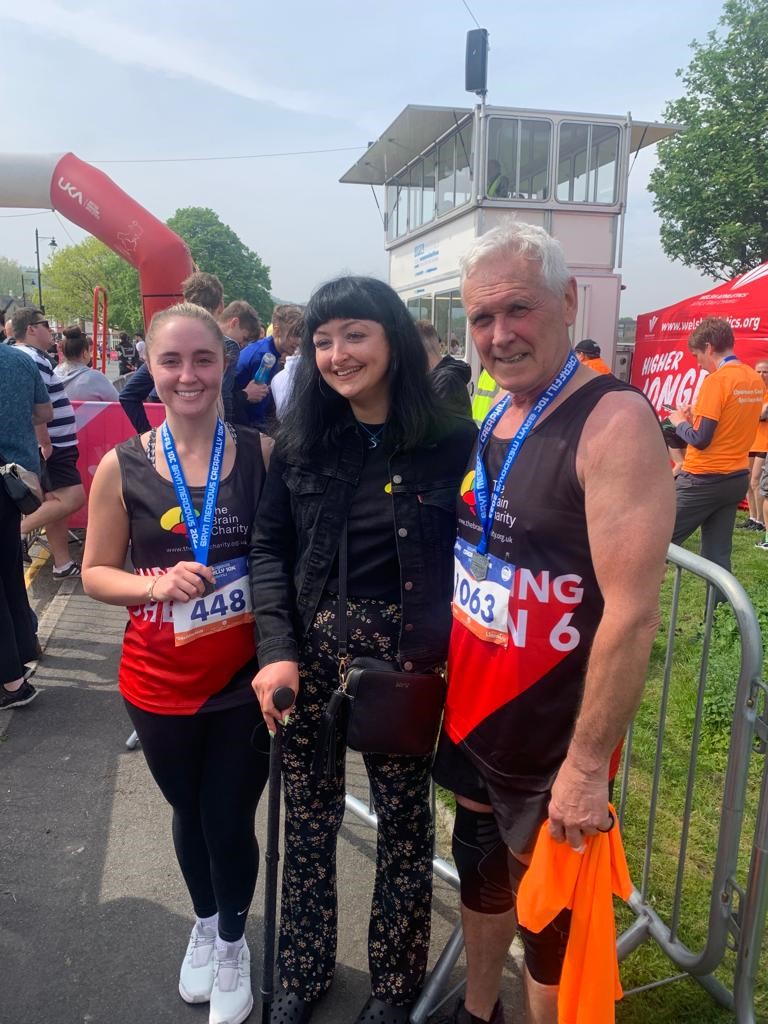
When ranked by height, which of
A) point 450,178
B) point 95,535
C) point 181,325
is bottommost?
point 95,535

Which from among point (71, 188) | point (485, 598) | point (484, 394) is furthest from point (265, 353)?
point (71, 188)

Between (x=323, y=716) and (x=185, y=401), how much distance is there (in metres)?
0.91

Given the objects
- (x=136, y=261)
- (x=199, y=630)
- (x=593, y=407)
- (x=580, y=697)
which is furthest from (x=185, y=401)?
(x=136, y=261)

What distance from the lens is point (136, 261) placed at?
8156 millimetres

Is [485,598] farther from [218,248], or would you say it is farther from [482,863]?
[218,248]

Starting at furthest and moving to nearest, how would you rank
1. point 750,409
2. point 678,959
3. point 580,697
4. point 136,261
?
point 136,261
point 750,409
point 678,959
point 580,697

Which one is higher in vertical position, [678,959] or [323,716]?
[323,716]

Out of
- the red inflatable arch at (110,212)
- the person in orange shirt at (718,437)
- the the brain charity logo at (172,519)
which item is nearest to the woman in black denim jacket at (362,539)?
the the brain charity logo at (172,519)

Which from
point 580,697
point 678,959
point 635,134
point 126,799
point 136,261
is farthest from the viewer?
point 635,134

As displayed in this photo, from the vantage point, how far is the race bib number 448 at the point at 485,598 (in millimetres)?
1596

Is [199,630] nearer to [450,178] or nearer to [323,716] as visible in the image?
[323,716]

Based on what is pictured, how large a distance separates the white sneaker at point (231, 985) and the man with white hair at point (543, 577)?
876mm

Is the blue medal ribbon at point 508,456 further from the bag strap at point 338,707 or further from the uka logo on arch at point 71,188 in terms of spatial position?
the uka logo on arch at point 71,188

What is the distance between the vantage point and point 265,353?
5293mm
